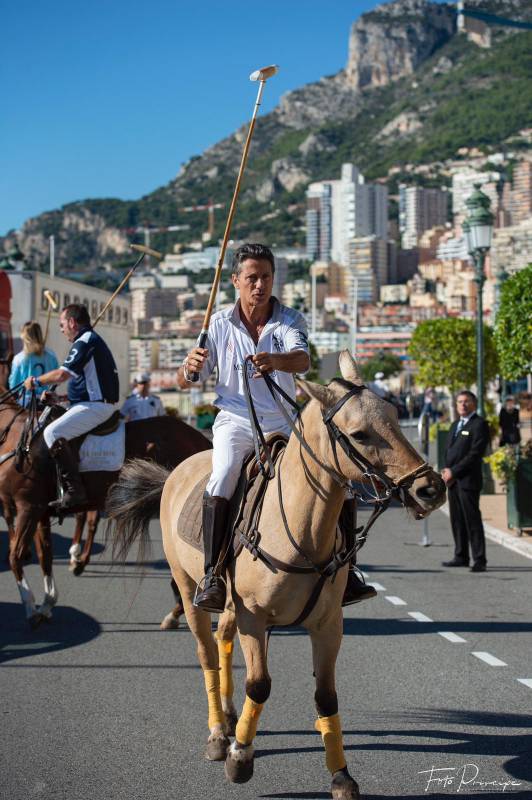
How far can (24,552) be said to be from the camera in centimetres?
1072

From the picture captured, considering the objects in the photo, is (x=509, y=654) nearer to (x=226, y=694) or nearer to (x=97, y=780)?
(x=226, y=694)

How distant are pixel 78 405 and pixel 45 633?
207cm

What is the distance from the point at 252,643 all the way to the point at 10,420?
6559 mm

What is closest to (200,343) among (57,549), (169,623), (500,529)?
(169,623)

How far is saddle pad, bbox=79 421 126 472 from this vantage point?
11.2 meters

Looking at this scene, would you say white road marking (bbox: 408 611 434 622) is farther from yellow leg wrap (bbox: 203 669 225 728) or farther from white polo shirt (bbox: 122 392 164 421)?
white polo shirt (bbox: 122 392 164 421)

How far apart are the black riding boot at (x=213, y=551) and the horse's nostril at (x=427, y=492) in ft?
4.71

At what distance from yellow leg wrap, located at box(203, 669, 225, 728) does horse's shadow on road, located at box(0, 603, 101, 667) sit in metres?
2.50

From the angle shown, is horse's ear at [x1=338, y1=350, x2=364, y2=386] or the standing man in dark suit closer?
horse's ear at [x1=338, y1=350, x2=364, y2=386]

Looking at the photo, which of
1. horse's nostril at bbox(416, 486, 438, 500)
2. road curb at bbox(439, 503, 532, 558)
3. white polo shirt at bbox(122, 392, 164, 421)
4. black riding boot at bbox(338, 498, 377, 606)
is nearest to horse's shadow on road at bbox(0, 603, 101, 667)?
black riding boot at bbox(338, 498, 377, 606)

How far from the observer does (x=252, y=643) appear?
585 centimetres

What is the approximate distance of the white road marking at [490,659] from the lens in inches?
353

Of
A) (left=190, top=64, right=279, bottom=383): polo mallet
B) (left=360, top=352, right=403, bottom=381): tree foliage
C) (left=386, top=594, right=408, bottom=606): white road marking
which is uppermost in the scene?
(left=190, top=64, right=279, bottom=383): polo mallet

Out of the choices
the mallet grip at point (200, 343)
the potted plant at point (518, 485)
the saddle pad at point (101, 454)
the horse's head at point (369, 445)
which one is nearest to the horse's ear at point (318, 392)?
the horse's head at point (369, 445)
